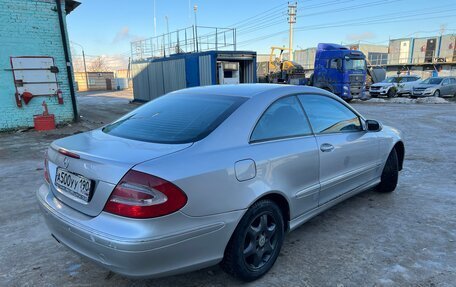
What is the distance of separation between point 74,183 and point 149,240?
756 millimetres

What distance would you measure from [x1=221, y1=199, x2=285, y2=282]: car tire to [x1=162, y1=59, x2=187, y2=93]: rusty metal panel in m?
14.3

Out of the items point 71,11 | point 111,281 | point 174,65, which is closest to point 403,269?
point 111,281

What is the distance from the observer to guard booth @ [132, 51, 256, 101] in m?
15.0

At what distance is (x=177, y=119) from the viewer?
2.72m

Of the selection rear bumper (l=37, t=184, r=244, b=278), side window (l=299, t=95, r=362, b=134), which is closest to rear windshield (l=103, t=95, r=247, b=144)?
rear bumper (l=37, t=184, r=244, b=278)

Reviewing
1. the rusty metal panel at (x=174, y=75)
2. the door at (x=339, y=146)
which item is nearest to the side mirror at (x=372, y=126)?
the door at (x=339, y=146)

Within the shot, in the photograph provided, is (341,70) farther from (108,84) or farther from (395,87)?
(108,84)

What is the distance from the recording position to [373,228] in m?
3.45

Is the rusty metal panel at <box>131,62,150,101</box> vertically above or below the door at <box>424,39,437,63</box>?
below

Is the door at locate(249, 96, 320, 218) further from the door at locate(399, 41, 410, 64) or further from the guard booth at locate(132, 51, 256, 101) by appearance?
the door at locate(399, 41, 410, 64)

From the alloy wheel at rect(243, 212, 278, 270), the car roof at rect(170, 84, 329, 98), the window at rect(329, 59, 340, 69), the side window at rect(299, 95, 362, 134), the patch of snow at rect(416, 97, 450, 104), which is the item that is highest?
the window at rect(329, 59, 340, 69)

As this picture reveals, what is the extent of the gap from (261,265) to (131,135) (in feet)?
4.81

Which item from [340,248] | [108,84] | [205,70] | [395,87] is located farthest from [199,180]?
[108,84]

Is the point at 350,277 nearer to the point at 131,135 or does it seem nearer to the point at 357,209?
the point at 357,209
